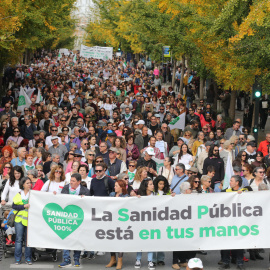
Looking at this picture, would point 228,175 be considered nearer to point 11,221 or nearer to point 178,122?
point 11,221

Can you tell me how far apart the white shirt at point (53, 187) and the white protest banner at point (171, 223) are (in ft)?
3.15

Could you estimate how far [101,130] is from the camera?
20.6m

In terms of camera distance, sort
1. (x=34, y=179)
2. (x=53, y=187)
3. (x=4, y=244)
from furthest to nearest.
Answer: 1. (x=34, y=179)
2. (x=53, y=187)
3. (x=4, y=244)

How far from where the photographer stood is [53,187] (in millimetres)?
12633

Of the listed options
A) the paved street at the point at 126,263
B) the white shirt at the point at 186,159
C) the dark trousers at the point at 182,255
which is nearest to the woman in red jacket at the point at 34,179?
the paved street at the point at 126,263

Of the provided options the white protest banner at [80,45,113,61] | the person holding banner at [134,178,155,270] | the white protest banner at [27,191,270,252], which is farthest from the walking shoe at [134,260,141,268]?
the white protest banner at [80,45,113,61]

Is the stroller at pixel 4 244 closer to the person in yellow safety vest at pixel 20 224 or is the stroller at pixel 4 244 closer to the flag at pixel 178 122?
the person in yellow safety vest at pixel 20 224

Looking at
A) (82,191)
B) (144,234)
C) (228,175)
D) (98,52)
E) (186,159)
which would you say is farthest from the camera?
(98,52)

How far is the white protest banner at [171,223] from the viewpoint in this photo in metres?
11.6

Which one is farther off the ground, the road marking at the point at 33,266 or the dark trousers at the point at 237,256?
the dark trousers at the point at 237,256

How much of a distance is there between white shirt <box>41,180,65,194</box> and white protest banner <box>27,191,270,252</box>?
3.15ft

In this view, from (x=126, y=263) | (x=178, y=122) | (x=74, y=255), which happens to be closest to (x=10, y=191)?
(x=74, y=255)

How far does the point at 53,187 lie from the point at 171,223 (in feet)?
7.41

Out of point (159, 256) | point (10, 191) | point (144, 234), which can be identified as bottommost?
point (159, 256)
